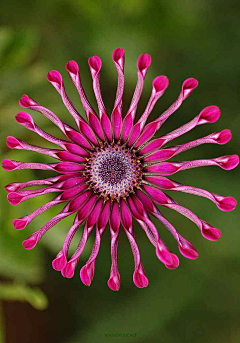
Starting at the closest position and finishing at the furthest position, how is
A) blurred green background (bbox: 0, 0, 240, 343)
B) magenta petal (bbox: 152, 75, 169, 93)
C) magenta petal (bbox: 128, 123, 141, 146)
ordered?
1. magenta petal (bbox: 152, 75, 169, 93)
2. magenta petal (bbox: 128, 123, 141, 146)
3. blurred green background (bbox: 0, 0, 240, 343)

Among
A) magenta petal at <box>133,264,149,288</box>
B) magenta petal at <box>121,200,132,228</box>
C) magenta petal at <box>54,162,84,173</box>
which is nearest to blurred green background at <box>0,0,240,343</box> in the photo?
magenta petal at <box>54,162,84,173</box>

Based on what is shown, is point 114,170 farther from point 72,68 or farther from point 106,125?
point 72,68

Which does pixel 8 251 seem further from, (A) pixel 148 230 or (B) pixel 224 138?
(B) pixel 224 138

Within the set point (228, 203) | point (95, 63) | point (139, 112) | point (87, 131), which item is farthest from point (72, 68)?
point (139, 112)

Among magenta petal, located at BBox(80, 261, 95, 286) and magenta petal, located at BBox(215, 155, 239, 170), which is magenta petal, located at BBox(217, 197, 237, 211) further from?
magenta petal, located at BBox(80, 261, 95, 286)

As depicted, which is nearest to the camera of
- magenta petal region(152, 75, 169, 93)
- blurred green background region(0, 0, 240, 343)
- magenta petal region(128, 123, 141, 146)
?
magenta petal region(152, 75, 169, 93)

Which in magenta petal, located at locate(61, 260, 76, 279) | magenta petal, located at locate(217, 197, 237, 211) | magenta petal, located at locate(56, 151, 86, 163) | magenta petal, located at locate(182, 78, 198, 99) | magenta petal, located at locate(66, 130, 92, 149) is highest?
magenta petal, located at locate(182, 78, 198, 99)

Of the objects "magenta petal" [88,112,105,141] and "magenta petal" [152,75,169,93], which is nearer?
"magenta petal" [152,75,169,93]
